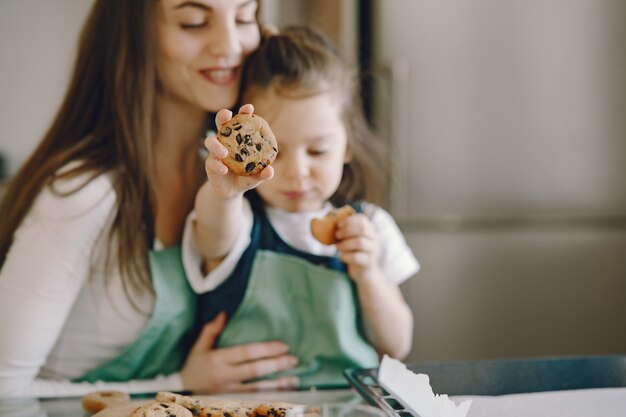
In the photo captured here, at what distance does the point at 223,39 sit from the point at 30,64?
151cm

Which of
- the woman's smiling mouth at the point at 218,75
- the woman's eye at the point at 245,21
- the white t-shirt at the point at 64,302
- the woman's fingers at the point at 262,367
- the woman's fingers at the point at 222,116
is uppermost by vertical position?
the woman's eye at the point at 245,21

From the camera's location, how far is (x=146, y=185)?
1.14 m

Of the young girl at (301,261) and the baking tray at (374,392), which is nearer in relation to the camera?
the baking tray at (374,392)

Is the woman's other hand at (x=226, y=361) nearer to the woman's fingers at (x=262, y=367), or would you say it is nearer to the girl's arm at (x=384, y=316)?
the woman's fingers at (x=262, y=367)

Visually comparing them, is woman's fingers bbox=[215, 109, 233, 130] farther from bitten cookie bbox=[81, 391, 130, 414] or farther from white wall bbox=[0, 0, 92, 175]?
white wall bbox=[0, 0, 92, 175]

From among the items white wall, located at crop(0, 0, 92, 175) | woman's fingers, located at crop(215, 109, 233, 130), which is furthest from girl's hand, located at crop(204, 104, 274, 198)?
white wall, located at crop(0, 0, 92, 175)

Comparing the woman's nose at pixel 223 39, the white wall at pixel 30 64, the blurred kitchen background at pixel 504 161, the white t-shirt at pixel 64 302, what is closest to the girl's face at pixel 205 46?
the woman's nose at pixel 223 39

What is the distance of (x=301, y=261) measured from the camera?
117 cm

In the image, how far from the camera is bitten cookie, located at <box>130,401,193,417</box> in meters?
0.65

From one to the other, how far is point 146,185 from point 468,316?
50.5 inches

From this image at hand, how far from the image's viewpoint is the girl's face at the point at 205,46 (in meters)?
1.11

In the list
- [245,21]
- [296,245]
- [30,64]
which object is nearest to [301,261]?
[296,245]

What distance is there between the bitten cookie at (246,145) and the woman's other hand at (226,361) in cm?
40

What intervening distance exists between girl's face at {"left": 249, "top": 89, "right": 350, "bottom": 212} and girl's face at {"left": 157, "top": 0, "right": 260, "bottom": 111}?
0.21 feet
